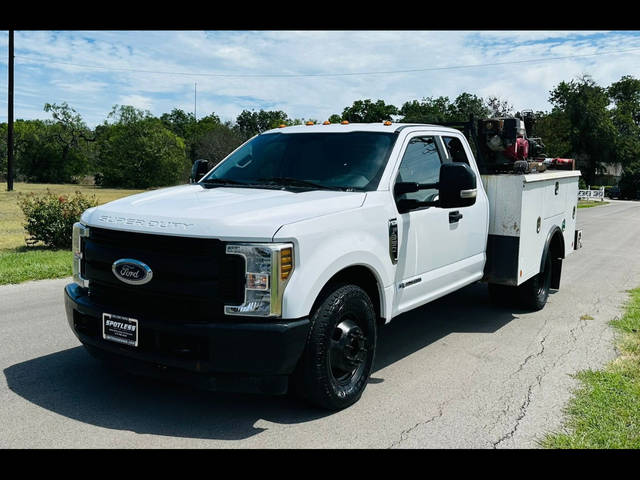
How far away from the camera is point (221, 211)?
3965 mm

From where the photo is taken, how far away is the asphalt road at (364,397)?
12.7 feet

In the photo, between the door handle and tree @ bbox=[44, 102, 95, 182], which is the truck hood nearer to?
the door handle

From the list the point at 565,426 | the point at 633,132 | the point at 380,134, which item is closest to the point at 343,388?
the point at 565,426

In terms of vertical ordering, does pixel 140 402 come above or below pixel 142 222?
below

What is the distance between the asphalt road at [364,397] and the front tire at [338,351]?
0.17 metres

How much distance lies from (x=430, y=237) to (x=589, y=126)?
7827 centimetres

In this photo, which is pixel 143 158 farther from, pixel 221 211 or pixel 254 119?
pixel 254 119

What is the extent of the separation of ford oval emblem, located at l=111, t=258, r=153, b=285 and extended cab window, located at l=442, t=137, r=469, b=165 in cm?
324

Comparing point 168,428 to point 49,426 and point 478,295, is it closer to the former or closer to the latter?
point 49,426

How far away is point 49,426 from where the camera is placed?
393 cm

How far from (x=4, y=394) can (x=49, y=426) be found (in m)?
0.74

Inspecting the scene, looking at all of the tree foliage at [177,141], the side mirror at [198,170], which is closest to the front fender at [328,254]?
the side mirror at [198,170]

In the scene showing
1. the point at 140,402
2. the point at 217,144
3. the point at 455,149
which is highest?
the point at 217,144

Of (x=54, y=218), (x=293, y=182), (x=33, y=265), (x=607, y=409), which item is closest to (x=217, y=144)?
(x=54, y=218)
